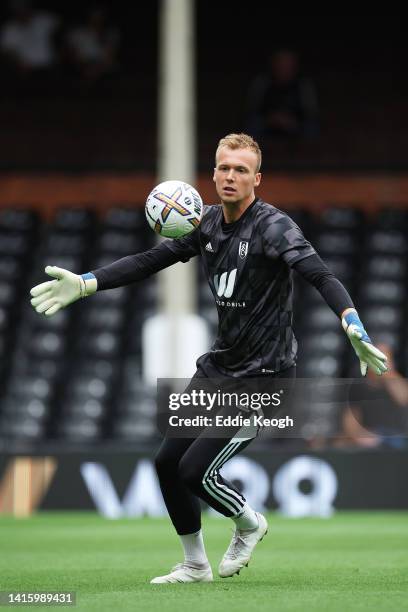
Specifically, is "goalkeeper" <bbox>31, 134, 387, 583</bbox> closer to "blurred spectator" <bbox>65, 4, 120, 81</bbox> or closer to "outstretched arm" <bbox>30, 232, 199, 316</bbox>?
"outstretched arm" <bbox>30, 232, 199, 316</bbox>

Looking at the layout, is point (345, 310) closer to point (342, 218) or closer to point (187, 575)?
point (187, 575)

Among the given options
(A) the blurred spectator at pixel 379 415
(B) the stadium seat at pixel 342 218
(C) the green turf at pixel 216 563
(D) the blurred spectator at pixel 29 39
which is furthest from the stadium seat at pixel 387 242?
(D) the blurred spectator at pixel 29 39

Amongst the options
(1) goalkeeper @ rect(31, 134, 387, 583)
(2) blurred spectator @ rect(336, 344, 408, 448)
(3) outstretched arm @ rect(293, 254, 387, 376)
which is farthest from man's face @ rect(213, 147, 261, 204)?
(2) blurred spectator @ rect(336, 344, 408, 448)

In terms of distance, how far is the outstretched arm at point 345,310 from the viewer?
6.62 meters

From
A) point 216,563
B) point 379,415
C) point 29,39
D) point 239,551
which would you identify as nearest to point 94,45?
point 29,39

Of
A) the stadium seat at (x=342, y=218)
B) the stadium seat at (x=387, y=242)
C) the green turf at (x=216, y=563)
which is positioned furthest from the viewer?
the stadium seat at (x=342, y=218)

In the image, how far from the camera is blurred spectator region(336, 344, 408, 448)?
13.8 metres

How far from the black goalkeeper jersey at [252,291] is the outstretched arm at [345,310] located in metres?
0.19

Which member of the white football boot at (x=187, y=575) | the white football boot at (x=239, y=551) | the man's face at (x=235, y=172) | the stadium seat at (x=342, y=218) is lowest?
the white football boot at (x=187, y=575)

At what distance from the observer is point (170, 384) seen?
41.5 ft

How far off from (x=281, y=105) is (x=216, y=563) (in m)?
10.2

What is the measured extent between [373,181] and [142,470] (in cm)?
640

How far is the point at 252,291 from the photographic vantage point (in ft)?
23.4

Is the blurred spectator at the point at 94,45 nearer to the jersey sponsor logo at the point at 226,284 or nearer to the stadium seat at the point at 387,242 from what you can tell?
the stadium seat at the point at 387,242
